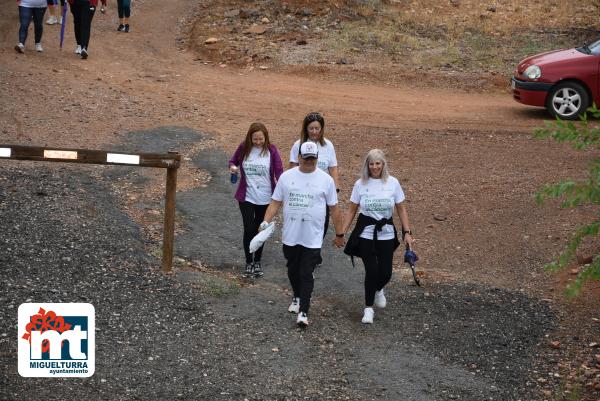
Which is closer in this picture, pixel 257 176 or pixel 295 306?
pixel 295 306

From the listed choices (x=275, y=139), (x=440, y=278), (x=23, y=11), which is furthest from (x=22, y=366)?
(x=23, y=11)

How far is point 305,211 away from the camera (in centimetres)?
866

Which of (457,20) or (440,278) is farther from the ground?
(457,20)

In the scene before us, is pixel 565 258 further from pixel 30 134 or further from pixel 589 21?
pixel 589 21

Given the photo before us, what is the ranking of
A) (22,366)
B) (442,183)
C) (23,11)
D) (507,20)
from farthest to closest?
(507,20)
(23,11)
(442,183)
(22,366)

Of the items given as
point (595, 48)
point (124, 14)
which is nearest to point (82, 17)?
point (124, 14)

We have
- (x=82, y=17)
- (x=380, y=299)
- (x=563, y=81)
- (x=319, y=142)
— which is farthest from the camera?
(x=82, y=17)

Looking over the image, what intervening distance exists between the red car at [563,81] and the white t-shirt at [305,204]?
9191 mm

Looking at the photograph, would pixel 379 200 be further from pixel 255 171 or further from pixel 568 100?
pixel 568 100

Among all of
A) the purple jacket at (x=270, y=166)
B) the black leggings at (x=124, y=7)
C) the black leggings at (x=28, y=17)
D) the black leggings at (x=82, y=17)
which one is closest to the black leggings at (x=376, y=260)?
the purple jacket at (x=270, y=166)

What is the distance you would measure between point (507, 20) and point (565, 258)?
18681 millimetres

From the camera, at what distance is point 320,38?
2277 centimetres

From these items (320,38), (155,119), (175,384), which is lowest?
(175,384)

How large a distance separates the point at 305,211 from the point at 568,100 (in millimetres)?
A: 9612
